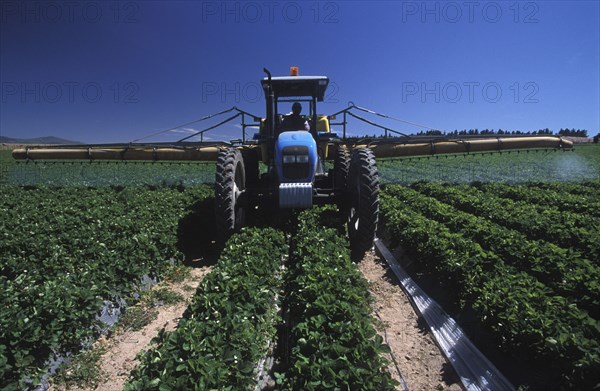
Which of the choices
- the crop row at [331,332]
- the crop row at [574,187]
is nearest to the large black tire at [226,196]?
the crop row at [331,332]

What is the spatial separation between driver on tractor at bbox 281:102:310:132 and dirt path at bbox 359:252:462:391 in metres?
2.87

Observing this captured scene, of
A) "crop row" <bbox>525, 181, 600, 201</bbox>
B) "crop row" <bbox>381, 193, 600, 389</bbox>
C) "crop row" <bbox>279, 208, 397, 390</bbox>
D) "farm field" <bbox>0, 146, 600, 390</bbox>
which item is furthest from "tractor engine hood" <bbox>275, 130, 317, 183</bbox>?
"crop row" <bbox>525, 181, 600, 201</bbox>

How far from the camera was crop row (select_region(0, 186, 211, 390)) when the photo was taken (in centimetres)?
298

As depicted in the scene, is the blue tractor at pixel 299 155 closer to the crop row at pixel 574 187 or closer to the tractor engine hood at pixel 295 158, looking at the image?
the tractor engine hood at pixel 295 158

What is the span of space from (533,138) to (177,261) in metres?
8.81

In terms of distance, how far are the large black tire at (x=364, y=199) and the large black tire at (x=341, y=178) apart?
0.22m

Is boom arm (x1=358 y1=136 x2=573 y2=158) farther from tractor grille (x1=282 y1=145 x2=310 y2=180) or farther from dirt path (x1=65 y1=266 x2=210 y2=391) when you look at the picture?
dirt path (x1=65 y1=266 x2=210 y2=391)

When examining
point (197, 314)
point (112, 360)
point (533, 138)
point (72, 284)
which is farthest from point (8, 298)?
point (533, 138)

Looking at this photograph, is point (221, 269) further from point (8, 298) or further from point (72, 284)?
point (8, 298)

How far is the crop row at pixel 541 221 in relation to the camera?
5578mm

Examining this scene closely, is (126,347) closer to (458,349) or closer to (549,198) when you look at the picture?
(458,349)

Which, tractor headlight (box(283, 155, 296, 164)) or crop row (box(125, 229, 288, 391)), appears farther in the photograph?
tractor headlight (box(283, 155, 296, 164))

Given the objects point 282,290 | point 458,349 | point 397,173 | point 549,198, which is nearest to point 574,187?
point 549,198

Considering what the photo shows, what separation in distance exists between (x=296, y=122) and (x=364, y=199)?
2034 mm
